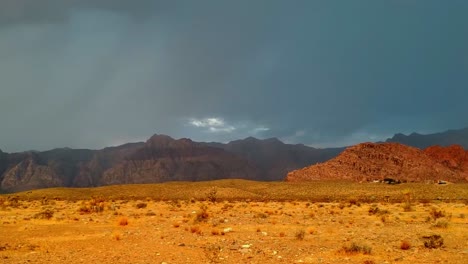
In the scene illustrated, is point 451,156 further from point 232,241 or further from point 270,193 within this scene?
point 232,241

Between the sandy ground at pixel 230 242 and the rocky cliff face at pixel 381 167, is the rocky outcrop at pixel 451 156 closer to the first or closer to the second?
the rocky cliff face at pixel 381 167

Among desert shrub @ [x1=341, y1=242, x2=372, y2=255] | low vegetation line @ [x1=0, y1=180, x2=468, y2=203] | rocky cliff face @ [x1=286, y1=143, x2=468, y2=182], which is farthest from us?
rocky cliff face @ [x1=286, y1=143, x2=468, y2=182]

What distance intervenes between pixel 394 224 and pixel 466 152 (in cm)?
15284

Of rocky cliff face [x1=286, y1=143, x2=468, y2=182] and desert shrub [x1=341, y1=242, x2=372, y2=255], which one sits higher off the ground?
rocky cliff face [x1=286, y1=143, x2=468, y2=182]

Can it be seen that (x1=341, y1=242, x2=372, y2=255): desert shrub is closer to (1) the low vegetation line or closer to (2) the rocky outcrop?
(1) the low vegetation line

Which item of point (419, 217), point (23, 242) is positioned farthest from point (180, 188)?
point (23, 242)

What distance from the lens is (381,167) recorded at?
429 feet

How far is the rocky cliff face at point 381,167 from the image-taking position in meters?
126

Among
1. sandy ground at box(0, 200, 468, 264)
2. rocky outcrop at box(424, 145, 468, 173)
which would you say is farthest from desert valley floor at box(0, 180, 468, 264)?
rocky outcrop at box(424, 145, 468, 173)

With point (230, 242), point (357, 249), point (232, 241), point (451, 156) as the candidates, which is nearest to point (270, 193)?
point (232, 241)

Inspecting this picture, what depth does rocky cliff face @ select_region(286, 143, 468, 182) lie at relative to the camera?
414ft

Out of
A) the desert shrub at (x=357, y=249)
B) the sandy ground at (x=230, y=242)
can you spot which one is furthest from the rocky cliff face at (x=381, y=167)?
the desert shrub at (x=357, y=249)

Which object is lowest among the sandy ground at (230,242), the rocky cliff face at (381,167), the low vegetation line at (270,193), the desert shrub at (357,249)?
the sandy ground at (230,242)

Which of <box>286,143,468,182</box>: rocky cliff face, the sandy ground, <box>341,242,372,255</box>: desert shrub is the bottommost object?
the sandy ground
